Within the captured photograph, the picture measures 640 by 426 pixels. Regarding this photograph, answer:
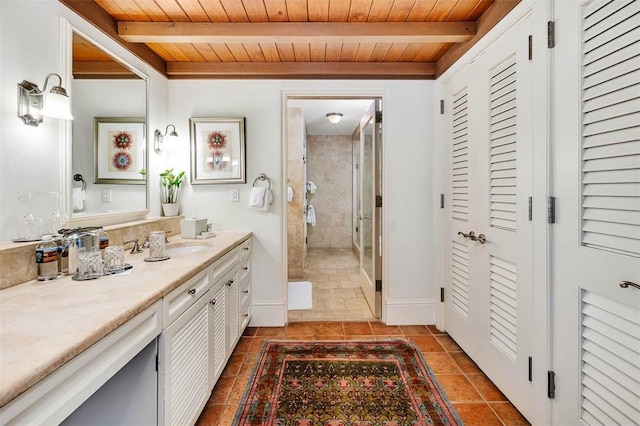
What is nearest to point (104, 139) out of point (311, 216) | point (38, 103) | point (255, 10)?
point (38, 103)

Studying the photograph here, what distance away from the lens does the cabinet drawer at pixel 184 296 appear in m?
1.21

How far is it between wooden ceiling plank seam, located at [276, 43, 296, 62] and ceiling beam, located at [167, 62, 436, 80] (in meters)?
0.05

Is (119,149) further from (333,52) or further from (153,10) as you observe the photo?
(333,52)

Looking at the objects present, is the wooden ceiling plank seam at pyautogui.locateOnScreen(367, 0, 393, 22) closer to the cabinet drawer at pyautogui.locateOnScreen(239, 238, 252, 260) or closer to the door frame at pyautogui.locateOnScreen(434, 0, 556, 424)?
the door frame at pyautogui.locateOnScreen(434, 0, 556, 424)

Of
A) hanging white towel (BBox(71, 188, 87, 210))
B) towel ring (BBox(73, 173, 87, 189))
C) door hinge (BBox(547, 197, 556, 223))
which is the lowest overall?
door hinge (BBox(547, 197, 556, 223))

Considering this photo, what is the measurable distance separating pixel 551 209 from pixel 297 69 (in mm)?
2148

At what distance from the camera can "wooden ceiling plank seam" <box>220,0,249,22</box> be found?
6.11 feet

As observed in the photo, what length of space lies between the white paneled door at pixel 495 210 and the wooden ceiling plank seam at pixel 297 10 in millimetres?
1173

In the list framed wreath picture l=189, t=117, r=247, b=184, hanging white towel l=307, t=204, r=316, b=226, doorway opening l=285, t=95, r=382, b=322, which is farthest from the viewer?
hanging white towel l=307, t=204, r=316, b=226

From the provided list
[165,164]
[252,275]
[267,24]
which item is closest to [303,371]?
[252,275]

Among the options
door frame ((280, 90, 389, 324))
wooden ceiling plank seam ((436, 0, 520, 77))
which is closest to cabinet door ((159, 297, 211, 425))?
door frame ((280, 90, 389, 324))

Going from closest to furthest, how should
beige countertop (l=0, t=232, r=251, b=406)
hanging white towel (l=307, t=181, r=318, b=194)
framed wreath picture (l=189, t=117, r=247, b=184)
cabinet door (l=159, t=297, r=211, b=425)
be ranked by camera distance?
beige countertop (l=0, t=232, r=251, b=406) → cabinet door (l=159, t=297, r=211, b=425) → framed wreath picture (l=189, t=117, r=247, b=184) → hanging white towel (l=307, t=181, r=318, b=194)

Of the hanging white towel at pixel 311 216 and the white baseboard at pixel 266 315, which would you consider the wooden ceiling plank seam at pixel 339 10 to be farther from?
the hanging white towel at pixel 311 216

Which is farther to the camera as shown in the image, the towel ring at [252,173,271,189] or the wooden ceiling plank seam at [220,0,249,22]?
the towel ring at [252,173,271,189]
